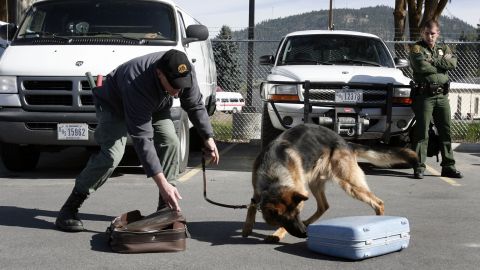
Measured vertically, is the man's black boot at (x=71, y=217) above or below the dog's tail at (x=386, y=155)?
below

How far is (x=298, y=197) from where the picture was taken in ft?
15.6

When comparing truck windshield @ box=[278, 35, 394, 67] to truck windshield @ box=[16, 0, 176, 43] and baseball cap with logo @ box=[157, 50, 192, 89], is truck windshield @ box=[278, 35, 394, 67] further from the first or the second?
baseball cap with logo @ box=[157, 50, 192, 89]

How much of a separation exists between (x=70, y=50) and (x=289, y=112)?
294 cm

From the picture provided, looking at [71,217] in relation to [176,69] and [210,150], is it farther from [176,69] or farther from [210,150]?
[176,69]

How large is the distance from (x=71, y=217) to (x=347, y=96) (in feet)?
14.7

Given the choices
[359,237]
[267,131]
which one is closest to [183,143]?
[267,131]

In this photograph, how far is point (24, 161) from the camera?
8977mm

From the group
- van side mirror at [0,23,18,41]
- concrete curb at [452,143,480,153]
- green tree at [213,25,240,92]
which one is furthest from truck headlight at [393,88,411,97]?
green tree at [213,25,240,92]

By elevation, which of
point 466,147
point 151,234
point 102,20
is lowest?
point 466,147

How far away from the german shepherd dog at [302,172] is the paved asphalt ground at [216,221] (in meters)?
0.30

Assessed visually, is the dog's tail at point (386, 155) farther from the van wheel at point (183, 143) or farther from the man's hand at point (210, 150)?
the van wheel at point (183, 143)

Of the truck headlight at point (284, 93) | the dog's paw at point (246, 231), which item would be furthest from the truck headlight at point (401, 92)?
the dog's paw at point (246, 231)

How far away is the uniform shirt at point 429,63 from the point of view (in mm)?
8664

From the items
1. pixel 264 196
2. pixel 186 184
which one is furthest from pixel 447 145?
pixel 264 196
